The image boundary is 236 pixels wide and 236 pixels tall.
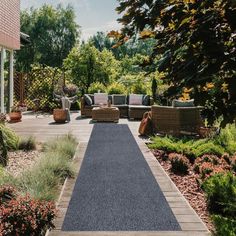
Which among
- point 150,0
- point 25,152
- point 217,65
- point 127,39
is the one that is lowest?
point 25,152

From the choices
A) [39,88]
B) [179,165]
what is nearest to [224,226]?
[179,165]

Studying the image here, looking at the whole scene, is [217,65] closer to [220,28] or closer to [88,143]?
[220,28]

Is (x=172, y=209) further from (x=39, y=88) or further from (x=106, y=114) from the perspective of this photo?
(x=39, y=88)

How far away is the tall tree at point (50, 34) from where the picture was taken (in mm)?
45625

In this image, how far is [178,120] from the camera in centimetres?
1073

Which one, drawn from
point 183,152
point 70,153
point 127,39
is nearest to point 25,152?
point 70,153

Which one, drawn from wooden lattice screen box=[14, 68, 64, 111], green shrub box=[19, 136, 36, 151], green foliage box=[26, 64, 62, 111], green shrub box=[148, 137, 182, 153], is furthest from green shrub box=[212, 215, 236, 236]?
green foliage box=[26, 64, 62, 111]

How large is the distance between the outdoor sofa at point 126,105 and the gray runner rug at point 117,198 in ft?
24.4

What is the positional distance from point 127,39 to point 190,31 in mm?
412

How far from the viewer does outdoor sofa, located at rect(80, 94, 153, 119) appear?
1598 cm

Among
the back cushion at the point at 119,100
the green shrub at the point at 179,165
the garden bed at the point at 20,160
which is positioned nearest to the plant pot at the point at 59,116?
the back cushion at the point at 119,100

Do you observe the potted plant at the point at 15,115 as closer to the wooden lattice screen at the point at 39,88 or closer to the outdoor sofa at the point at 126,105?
the outdoor sofa at the point at 126,105

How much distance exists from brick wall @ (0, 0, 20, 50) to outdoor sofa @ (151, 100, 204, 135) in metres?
5.96

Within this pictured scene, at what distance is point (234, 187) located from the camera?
4.52 meters
